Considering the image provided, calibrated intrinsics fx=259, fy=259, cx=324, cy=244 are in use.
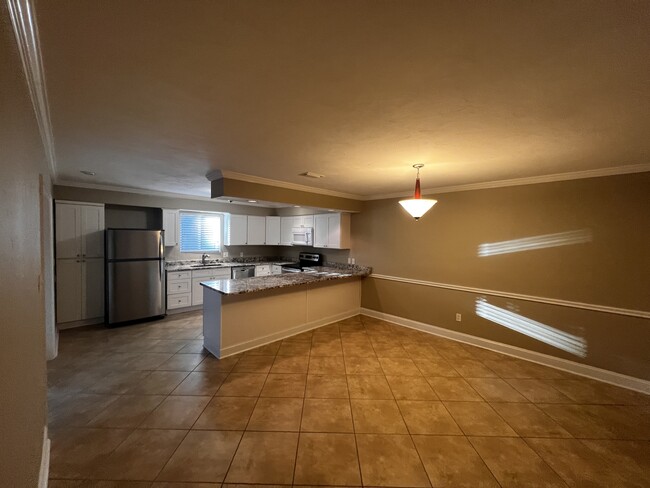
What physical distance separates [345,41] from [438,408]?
3.00 meters

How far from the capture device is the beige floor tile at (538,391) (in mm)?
2676

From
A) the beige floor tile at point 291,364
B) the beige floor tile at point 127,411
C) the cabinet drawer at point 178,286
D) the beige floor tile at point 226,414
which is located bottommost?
the beige floor tile at point 226,414

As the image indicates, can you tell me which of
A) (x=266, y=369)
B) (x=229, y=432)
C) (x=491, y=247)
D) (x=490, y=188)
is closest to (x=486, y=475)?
(x=229, y=432)

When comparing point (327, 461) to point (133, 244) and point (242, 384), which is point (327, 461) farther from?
point (133, 244)

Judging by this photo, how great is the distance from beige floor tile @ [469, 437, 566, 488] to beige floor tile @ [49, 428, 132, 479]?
2787 millimetres

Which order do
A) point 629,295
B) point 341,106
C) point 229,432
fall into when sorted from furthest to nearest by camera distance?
point 629,295, point 229,432, point 341,106

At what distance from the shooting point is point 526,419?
2.37 m

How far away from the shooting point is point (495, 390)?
282cm

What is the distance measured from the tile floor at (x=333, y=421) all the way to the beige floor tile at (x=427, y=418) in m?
0.01

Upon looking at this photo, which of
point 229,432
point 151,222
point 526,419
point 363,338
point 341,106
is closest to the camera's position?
point 341,106

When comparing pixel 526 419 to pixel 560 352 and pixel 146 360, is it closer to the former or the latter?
pixel 560 352

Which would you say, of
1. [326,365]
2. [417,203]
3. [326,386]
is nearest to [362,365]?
[326,365]

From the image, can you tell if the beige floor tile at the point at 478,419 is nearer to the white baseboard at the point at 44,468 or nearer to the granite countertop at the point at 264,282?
the granite countertop at the point at 264,282

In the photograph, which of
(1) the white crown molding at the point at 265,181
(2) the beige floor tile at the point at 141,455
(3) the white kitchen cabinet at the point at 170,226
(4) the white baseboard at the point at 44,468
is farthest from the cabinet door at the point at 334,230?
(4) the white baseboard at the point at 44,468
